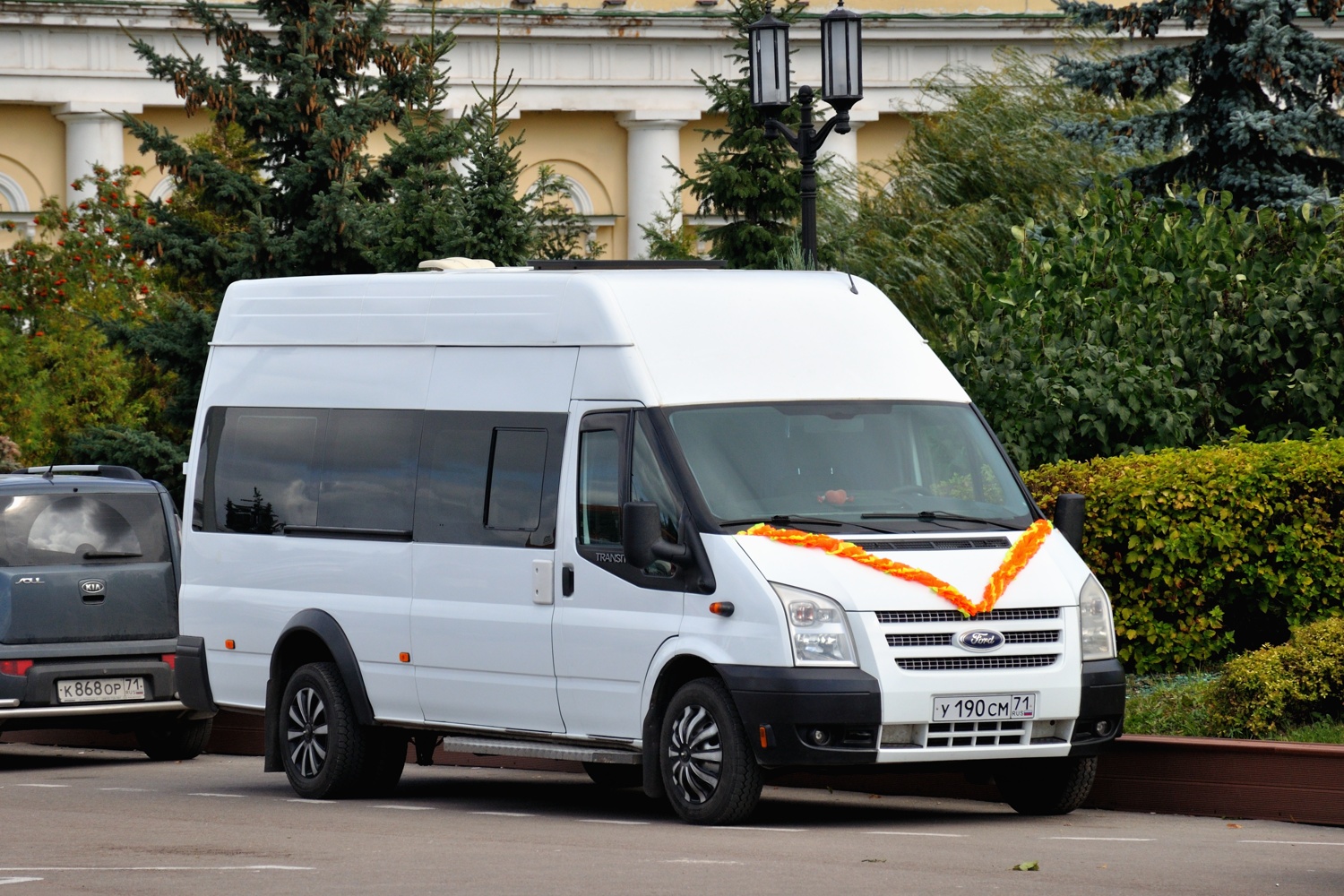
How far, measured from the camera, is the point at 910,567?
35.8ft

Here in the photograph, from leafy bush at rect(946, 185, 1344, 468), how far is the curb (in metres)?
4.57

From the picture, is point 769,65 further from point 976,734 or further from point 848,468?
point 976,734

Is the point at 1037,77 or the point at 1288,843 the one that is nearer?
the point at 1288,843

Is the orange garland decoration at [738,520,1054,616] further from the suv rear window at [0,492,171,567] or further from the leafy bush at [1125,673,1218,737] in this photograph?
the suv rear window at [0,492,171,567]

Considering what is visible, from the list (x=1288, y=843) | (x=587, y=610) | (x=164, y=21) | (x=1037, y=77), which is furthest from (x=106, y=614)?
(x=164, y=21)

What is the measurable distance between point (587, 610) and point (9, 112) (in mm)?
42362

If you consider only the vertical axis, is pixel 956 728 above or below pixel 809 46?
below

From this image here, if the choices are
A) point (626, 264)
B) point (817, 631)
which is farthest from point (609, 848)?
point (626, 264)

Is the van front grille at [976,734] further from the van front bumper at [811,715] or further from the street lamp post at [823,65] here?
the street lamp post at [823,65]

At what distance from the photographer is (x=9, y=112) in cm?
5112

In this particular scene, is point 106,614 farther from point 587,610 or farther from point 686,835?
point 686,835

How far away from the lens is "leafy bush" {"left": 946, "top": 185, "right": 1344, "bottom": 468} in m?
17.1

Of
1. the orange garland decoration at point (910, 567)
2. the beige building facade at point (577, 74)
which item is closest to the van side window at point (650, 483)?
the orange garland decoration at point (910, 567)

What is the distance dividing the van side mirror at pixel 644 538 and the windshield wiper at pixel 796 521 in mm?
279
